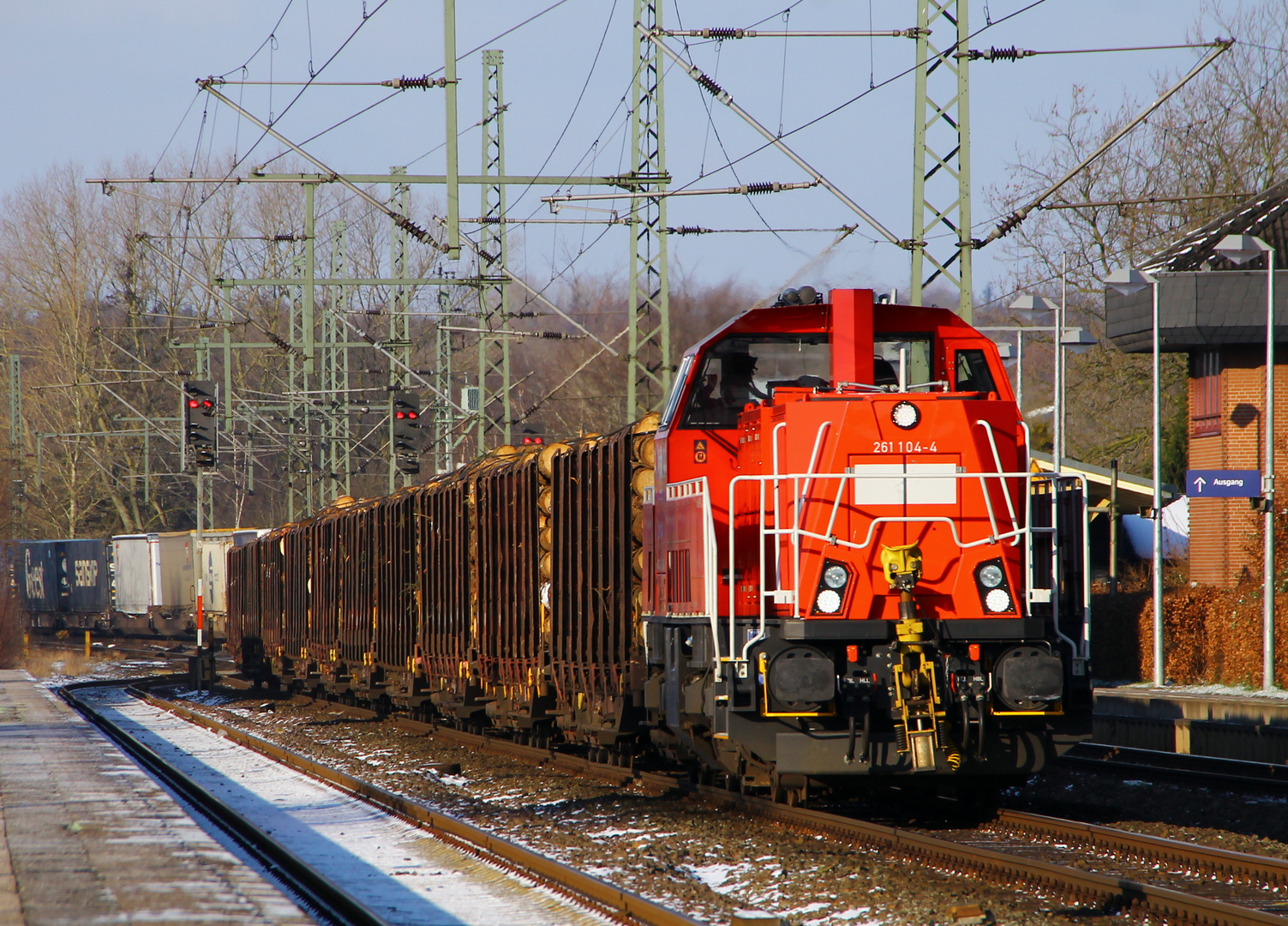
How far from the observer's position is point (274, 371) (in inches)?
2532

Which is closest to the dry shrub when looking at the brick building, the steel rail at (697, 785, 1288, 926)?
the brick building

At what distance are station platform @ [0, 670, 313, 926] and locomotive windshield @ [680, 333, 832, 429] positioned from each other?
454 centimetres

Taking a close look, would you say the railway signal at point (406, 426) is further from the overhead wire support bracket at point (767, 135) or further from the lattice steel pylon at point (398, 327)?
the overhead wire support bracket at point (767, 135)

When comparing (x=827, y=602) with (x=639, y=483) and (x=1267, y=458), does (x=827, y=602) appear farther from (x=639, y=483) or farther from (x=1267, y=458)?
(x=1267, y=458)

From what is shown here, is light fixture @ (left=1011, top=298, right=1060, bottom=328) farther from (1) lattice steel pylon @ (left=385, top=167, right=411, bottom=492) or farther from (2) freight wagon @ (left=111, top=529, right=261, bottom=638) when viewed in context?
(2) freight wagon @ (left=111, top=529, right=261, bottom=638)

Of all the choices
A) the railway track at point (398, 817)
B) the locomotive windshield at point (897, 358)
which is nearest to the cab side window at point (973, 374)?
the locomotive windshield at point (897, 358)

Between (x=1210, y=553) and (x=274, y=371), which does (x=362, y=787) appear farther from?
(x=274, y=371)

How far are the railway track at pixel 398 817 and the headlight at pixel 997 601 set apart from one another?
318 centimetres

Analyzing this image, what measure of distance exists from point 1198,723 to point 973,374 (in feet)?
25.8

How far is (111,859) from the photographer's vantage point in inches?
348

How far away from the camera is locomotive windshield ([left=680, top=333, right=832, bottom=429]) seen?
10.1 meters

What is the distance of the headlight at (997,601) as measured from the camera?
355 inches

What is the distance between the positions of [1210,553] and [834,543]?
21.0 m

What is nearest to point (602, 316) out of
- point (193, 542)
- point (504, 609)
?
point (193, 542)
